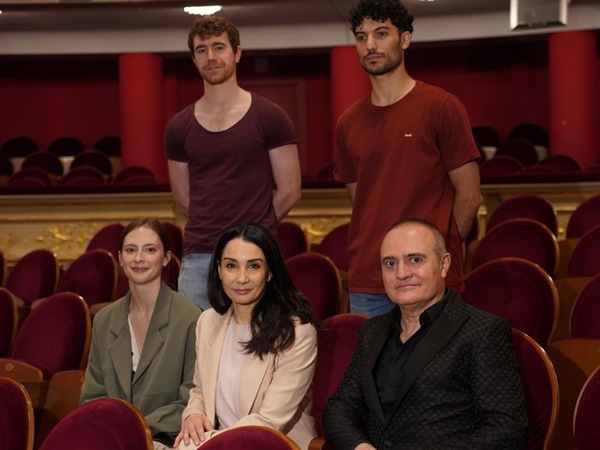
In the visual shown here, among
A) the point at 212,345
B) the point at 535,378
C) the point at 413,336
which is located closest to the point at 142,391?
the point at 212,345

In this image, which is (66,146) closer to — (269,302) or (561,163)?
(561,163)

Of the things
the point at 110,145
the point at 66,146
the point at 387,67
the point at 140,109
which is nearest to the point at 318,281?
the point at 387,67

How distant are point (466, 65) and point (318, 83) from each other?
93cm

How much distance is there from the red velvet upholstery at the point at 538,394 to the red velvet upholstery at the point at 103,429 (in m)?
0.57

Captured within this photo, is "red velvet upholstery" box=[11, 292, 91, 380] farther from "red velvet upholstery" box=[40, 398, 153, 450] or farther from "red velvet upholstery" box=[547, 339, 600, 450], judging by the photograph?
"red velvet upholstery" box=[547, 339, 600, 450]

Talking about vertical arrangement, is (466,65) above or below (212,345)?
above

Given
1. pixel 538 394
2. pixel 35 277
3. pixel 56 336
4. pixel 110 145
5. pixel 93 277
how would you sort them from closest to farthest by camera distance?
pixel 538 394 → pixel 56 336 → pixel 93 277 → pixel 35 277 → pixel 110 145

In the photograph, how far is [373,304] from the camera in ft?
6.47

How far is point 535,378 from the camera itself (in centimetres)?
163

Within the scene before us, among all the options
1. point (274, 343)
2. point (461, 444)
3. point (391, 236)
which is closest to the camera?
point (461, 444)

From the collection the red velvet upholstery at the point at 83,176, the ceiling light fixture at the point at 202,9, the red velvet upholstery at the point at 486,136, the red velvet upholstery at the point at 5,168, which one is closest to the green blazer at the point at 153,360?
the red velvet upholstery at the point at 83,176

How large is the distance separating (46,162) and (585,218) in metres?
3.71

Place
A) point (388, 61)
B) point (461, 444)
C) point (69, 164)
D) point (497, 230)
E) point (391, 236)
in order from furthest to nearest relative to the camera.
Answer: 1. point (69, 164)
2. point (497, 230)
3. point (388, 61)
4. point (391, 236)
5. point (461, 444)

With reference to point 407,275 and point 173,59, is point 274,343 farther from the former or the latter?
point 173,59
